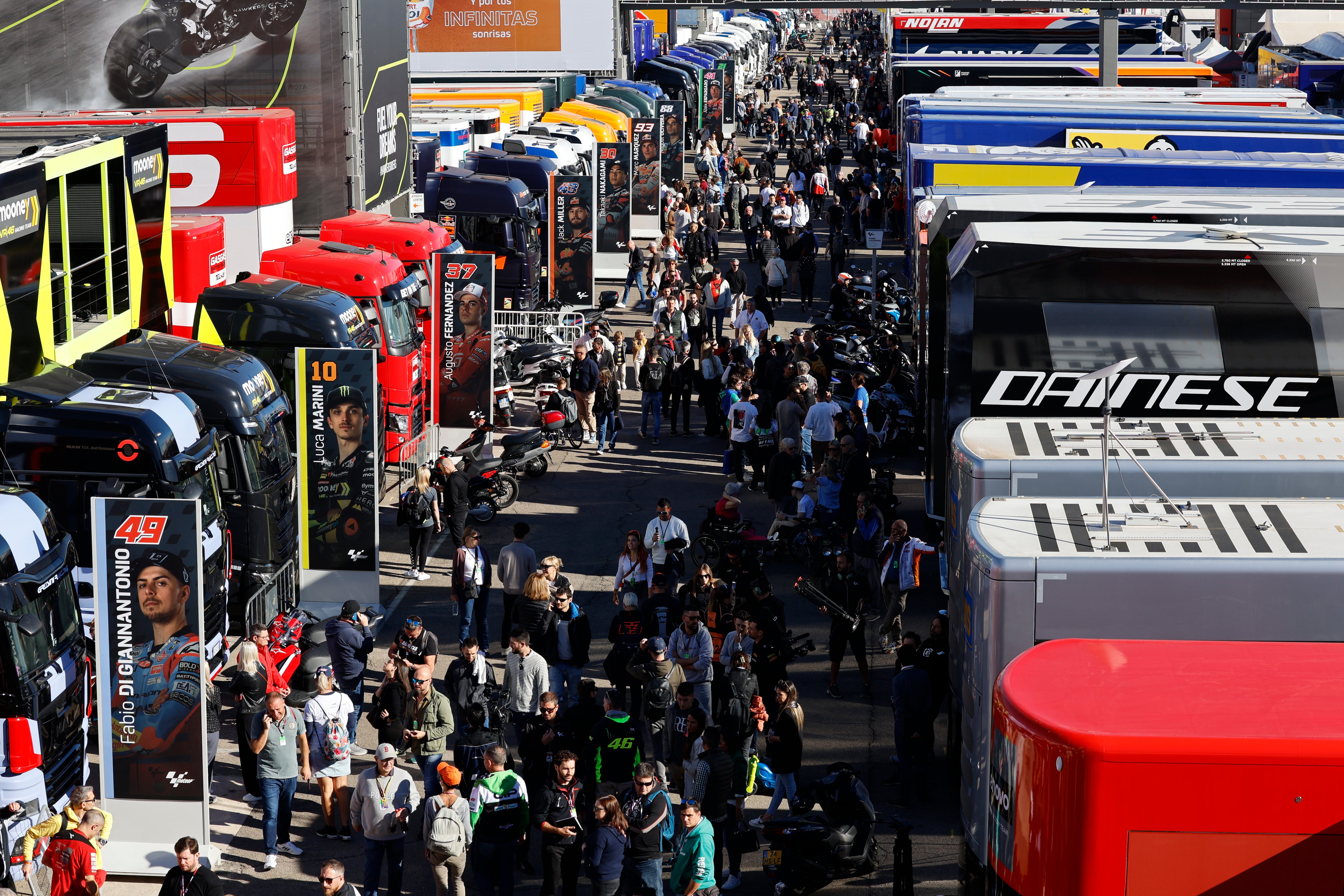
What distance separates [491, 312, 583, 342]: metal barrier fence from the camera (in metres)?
26.7

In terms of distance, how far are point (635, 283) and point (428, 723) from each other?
22.3 metres

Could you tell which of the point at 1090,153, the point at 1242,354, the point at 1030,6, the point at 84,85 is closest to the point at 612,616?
the point at 1242,354

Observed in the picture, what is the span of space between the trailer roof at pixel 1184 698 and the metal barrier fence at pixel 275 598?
9.02 metres

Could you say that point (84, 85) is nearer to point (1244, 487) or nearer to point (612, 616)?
point (612, 616)

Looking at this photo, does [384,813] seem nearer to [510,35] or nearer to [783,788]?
[783,788]

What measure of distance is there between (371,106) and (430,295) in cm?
898

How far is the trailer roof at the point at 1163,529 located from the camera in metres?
8.70

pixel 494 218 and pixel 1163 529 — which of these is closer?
pixel 1163 529

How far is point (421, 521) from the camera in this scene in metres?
17.2

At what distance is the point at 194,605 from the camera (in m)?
10.9

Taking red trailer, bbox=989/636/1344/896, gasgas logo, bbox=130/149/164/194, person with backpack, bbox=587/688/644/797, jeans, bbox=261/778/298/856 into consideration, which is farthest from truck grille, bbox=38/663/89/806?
gasgas logo, bbox=130/149/164/194

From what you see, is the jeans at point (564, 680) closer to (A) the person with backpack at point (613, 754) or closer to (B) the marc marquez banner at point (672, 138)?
(A) the person with backpack at point (613, 754)

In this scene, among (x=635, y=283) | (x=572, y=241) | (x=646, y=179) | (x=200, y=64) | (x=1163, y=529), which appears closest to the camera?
(x=1163, y=529)

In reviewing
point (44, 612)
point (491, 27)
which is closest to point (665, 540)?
point (44, 612)
